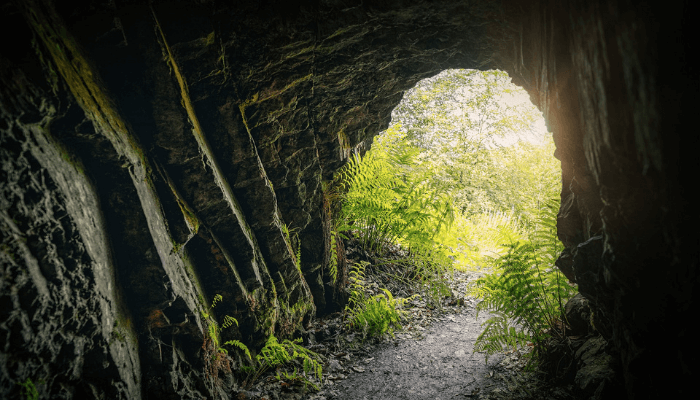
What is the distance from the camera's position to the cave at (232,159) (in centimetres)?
150

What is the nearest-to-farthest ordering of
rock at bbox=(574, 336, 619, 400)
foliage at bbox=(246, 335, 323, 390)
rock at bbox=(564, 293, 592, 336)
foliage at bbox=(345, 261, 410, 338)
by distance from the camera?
rock at bbox=(574, 336, 619, 400), rock at bbox=(564, 293, 592, 336), foliage at bbox=(246, 335, 323, 390), foliage at bbox=(345, 261, 410, 338)

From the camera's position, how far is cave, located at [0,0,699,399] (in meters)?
1.50

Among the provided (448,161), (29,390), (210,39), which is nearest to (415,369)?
(29,390)

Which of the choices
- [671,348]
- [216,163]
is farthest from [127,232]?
[671,348]

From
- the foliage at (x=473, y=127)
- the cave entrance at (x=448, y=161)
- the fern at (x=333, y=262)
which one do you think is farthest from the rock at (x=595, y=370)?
the foliage at (x=473, y=127)

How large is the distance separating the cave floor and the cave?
63cm

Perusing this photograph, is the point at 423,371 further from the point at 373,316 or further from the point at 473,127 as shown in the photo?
the point at 473,127

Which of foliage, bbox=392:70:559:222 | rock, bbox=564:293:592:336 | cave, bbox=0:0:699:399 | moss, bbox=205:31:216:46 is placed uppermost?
foliage, bbox=392:70:559:222

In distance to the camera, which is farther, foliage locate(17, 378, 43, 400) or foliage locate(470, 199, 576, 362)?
foliage locate(470, 199, 576, 362)

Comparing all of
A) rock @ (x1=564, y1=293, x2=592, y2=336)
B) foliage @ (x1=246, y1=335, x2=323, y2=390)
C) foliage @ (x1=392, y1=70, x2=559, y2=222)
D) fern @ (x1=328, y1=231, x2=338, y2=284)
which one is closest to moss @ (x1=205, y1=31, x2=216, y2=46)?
foliage @ (x1=246, y1=335, x2=323, y2=390)

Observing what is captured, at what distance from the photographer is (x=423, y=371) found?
3.72 meters

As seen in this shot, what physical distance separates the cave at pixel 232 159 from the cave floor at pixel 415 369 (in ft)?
2.08

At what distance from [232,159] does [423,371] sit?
3.17 m

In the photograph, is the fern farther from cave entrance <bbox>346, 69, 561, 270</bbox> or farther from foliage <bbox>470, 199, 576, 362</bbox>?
foliage <bbox>470, 199, 576, 362</bbox>
